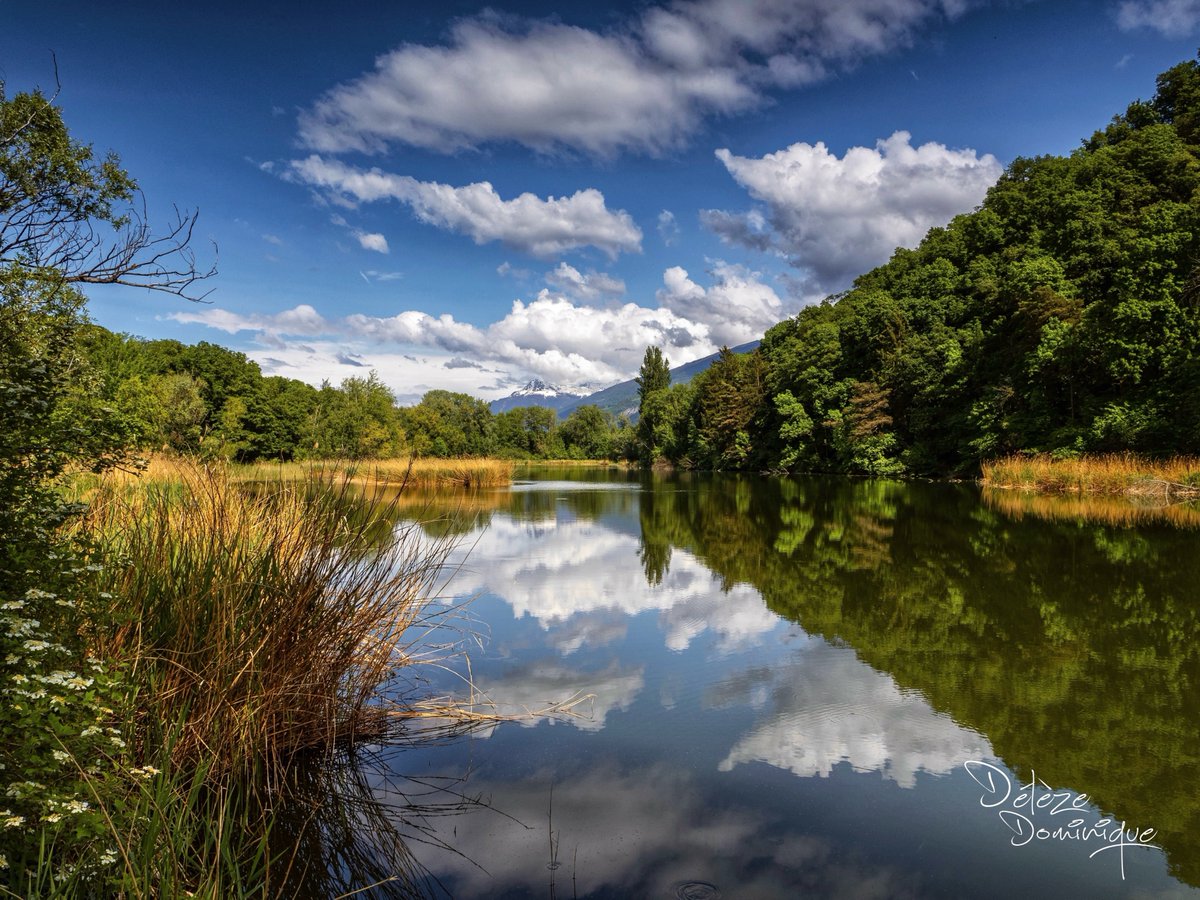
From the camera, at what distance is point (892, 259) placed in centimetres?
4994

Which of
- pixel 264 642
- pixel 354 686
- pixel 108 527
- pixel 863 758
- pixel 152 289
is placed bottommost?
pixel 863 758

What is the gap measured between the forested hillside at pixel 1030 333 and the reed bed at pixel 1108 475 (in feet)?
7.71

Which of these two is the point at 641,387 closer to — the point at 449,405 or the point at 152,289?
the point at 449,405

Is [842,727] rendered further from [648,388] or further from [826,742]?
[648,388]

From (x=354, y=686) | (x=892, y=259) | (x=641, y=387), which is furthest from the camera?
(x=641, y=387)

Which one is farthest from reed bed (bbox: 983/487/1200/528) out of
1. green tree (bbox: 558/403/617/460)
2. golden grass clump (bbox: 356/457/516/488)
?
green tree (bbox: 558/403/617/460)

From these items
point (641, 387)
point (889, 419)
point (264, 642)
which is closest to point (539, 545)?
Result: point (264, 642)

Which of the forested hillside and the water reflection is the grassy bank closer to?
the water reflection

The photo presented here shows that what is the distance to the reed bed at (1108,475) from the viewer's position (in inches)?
802

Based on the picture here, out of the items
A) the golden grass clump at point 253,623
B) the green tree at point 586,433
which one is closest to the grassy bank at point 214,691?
the golden grass clump at point 253,623

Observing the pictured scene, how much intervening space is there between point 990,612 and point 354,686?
6.43 meters

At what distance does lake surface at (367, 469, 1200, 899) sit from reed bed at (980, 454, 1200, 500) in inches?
565

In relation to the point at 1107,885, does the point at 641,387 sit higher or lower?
higher

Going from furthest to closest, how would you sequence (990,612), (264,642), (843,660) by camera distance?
(990,612) → (843,660) → (264,642)
